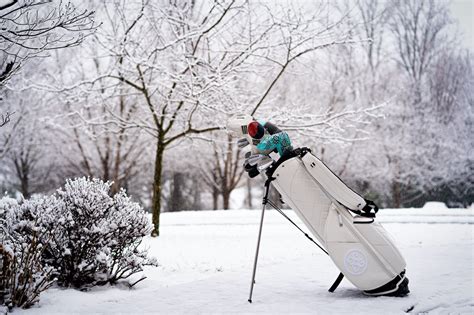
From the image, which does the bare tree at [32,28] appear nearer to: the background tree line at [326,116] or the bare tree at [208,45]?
the bare tree at [208,45]

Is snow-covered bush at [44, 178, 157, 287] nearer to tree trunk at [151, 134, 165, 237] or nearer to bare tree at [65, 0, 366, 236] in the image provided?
bare tree at [65, 0, 366, 236]

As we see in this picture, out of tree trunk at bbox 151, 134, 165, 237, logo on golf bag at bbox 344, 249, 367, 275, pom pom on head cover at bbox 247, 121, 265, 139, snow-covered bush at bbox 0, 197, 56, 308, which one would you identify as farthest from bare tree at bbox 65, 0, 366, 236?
logo on golf bag at bbox 344, 249, 367, 275

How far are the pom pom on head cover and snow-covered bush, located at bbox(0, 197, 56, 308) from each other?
2.24 meters

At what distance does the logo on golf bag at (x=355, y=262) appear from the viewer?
3.79 meters

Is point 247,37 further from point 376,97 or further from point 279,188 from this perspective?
point 376,97

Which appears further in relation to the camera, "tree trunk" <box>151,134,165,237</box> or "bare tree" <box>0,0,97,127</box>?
"tree trunk" <box>151,134,165,237</box>

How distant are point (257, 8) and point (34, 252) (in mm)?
6834

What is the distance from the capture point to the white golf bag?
12.4ft

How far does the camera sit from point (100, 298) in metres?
4.02

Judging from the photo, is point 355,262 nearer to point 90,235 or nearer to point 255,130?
point 255,130

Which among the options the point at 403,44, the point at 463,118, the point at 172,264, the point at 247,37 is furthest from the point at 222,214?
the point at 403,44

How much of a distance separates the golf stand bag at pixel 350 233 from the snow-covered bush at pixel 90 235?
1585mm

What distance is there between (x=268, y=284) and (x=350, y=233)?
130 cm

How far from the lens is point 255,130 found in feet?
13.3
